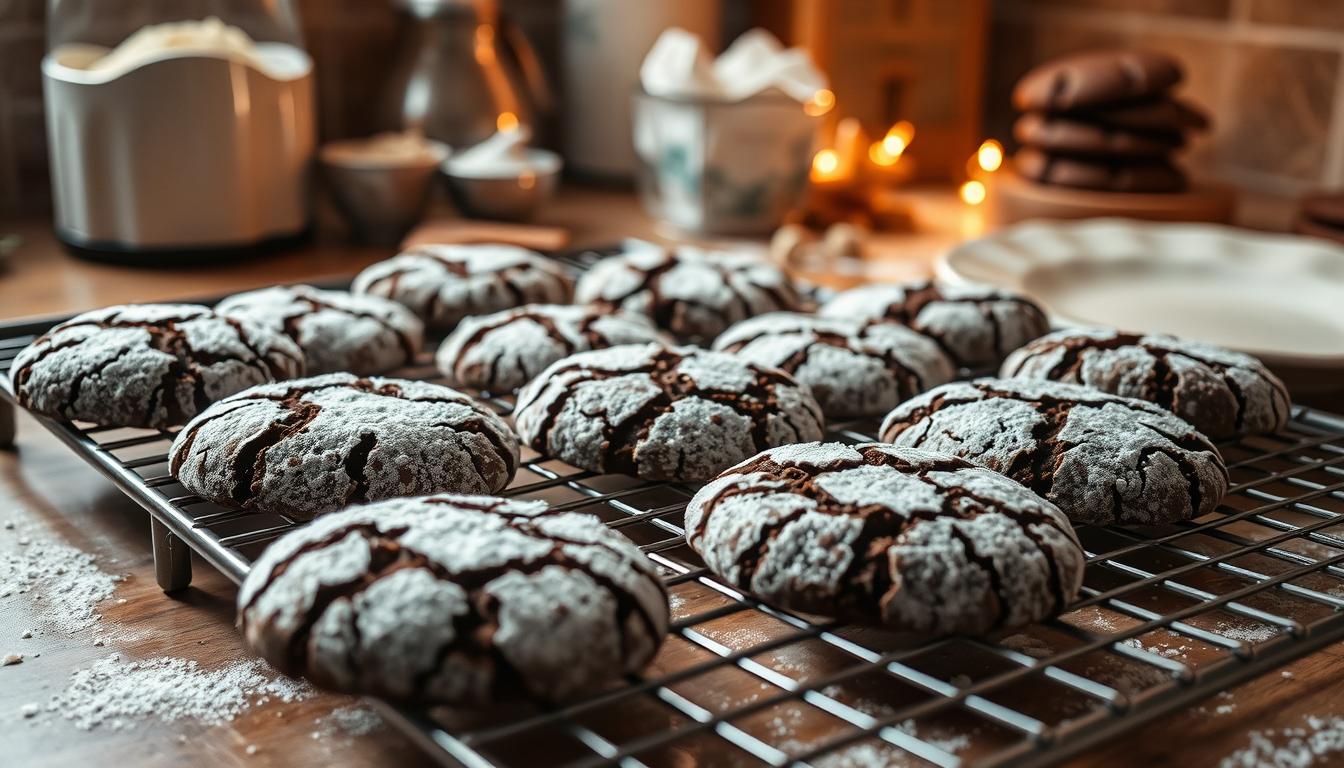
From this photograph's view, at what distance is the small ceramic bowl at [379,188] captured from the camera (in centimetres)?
187

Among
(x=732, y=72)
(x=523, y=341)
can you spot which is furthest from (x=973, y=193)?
(x=523, y=341)

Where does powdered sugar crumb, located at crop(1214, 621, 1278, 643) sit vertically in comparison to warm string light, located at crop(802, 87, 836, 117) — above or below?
below

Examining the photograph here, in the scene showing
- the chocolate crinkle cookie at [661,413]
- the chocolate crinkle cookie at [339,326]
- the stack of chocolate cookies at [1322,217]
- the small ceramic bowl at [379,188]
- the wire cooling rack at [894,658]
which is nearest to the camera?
the wire cooling rack at [894,658]

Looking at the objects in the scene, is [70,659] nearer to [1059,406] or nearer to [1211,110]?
[1059,406]

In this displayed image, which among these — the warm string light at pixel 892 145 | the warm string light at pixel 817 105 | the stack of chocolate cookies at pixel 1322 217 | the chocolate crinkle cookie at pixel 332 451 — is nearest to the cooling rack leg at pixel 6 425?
the chocolate crinkle cookie at pixel 332 451

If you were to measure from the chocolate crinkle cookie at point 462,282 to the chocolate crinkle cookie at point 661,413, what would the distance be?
0.32m

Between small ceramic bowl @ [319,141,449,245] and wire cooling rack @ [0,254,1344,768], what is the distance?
0.89 meters

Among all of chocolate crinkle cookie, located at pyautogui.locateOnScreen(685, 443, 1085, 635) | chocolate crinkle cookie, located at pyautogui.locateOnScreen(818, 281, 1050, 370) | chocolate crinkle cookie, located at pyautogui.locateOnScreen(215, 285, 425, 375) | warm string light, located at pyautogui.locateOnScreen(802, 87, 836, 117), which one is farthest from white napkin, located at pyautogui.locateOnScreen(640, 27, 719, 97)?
chocolate crinkle cookie, located at pyautogui.locateOnScreen(685, 443, 1085, 635)

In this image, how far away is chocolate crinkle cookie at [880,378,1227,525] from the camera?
92 centimetres

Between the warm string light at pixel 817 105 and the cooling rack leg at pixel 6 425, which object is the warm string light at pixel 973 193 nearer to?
the warm string light at pixel 817 105

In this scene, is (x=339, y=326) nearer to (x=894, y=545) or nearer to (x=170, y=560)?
(x=170, y=560)

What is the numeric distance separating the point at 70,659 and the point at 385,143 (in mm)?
1263

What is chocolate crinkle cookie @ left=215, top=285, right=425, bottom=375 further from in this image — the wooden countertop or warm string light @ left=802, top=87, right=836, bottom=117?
warm string light @ left=802, top=87, right=836, bottom=117

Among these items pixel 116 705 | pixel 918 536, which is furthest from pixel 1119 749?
pixel 116 705
